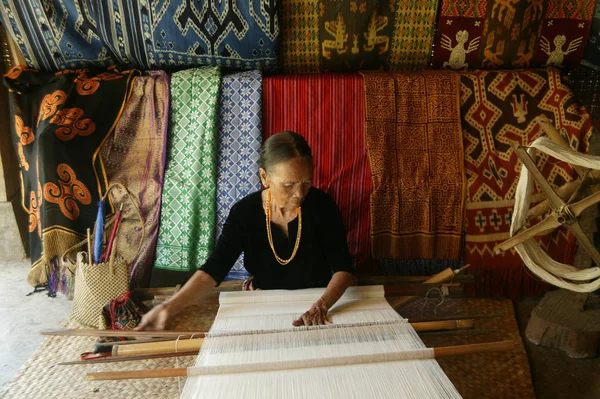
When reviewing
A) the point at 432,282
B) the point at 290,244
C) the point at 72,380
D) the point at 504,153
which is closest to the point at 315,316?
the point at 290,244

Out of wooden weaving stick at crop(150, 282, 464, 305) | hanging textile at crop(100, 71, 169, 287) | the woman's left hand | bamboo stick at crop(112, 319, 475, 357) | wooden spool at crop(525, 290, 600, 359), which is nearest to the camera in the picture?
bamboo stick at crop(112, 319, 475, 357)

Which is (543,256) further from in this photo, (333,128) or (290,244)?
(333,128)

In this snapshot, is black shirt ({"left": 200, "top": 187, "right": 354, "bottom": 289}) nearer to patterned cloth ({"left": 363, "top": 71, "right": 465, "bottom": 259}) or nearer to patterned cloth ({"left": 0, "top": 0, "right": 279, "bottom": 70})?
patterned cloth ({"left": 363, "top": 71, "right": 465, "bottom": 259})

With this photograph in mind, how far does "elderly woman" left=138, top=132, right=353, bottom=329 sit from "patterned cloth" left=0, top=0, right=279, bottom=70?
1.08 meters

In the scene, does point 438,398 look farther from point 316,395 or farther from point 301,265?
point 301,265

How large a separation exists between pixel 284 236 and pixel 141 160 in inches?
45.0

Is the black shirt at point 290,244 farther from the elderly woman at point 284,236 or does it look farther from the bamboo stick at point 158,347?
the bamboo stick at point 158,347

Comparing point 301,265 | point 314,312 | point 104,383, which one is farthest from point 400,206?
point 104,383

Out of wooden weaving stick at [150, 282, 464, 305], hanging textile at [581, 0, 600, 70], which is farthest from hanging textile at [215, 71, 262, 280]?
hanging textile at [581, 0, 600, 70]

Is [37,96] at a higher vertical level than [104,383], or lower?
higher

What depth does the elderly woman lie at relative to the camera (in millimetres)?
1582

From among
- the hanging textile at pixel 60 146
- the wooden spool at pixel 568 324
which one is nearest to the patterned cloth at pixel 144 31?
the hanging textile at pixel 60 146

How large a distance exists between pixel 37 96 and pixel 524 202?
260cm

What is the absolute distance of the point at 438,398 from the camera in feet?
3.59
